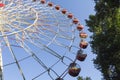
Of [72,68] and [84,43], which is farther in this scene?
[84,43]

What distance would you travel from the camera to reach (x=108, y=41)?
27688 mm

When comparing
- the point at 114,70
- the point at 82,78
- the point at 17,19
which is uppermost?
the point at 17,19

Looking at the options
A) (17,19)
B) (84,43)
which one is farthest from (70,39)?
(17,19)

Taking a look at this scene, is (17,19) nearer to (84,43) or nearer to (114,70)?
(84,43)

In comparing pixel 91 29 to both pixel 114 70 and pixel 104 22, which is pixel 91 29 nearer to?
pixel 104 22

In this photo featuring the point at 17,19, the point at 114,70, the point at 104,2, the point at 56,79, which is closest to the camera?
the point at 56,79

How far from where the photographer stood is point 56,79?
23.8 metres

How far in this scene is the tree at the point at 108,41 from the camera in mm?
27469

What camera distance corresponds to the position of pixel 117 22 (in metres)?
28.6

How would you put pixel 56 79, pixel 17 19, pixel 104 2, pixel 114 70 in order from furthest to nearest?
pixel 104 2
pixel 114 70
pixel 17 19
pixel 56 79

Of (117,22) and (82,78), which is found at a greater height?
(117,22)

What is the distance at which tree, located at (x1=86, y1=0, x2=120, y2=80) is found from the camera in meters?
27.5

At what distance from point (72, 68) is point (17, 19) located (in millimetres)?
4446

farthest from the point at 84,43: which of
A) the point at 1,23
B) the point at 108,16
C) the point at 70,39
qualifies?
the point at 1,23
